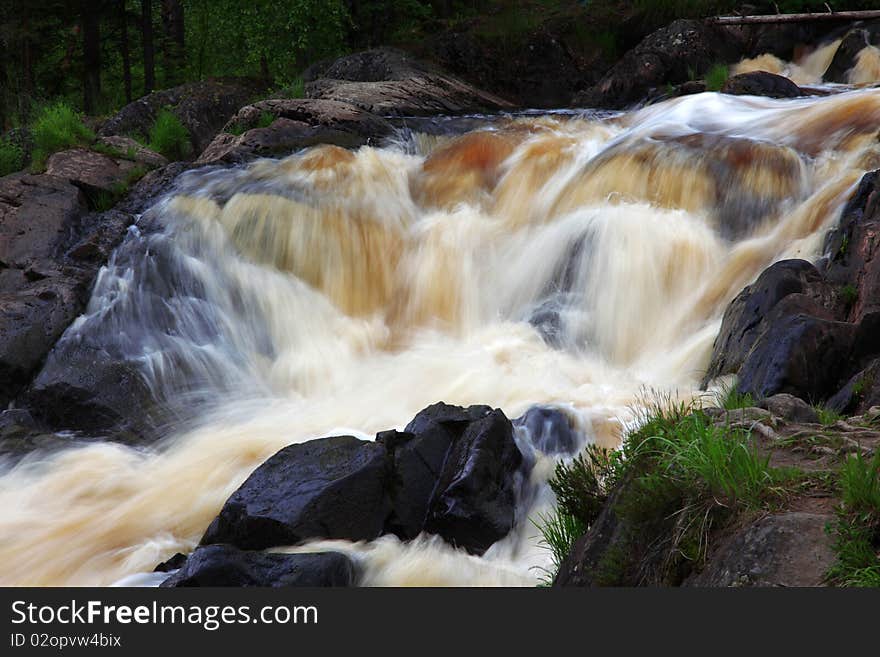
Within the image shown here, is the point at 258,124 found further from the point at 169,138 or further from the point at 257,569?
the point at 257,569

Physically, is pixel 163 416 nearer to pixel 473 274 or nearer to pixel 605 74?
pixel 473 274

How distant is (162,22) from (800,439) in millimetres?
24875

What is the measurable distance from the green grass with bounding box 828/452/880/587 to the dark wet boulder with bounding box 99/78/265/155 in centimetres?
1334

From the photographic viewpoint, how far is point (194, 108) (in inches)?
623

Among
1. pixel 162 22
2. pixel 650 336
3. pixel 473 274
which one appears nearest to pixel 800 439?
pixel 650 336

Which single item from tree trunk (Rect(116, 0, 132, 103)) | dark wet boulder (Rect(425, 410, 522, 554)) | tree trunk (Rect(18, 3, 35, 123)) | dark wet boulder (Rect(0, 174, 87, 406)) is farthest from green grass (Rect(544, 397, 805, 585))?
tree trunk (Rect(116, 0, 132, 103))

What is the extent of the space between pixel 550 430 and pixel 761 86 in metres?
8.71

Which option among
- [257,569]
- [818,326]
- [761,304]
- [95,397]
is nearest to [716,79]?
[761,304]

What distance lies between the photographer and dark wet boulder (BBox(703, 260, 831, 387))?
7.04 m

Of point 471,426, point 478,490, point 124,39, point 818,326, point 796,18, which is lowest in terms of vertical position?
point 478,490

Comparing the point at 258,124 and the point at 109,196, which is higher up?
the point at 258,124

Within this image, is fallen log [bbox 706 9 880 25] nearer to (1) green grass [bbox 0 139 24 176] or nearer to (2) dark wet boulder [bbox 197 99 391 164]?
(2) dark wet boulder [bbox 197 99 391 164]

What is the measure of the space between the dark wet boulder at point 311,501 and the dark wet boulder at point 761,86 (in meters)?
9.79

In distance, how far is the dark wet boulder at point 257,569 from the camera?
5.07m
